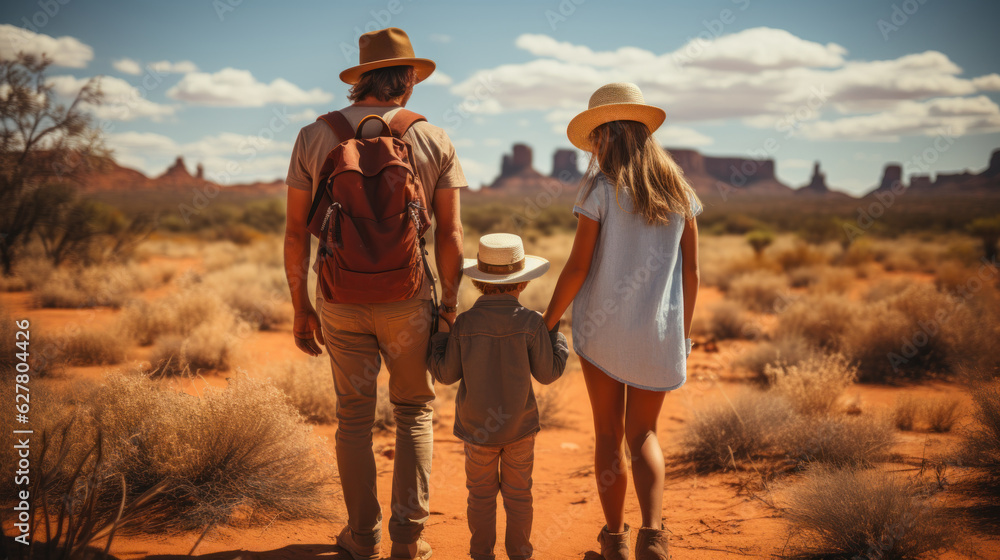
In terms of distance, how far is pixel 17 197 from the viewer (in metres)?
9.78

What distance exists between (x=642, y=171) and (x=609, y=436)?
118 centimetres

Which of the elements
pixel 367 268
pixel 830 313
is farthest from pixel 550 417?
pixel 830 313

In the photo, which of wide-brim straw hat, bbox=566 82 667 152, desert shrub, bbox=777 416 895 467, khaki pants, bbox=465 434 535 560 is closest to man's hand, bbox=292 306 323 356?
khaki pants, bbox=465 434 535 560

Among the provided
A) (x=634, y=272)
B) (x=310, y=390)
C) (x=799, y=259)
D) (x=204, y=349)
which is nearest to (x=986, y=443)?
(x=634, y=272)

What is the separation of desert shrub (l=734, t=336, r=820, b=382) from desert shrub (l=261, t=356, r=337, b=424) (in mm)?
4760

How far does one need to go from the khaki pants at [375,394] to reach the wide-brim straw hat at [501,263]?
0.91 ft

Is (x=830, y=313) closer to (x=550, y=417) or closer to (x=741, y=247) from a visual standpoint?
(x=550, y=417)

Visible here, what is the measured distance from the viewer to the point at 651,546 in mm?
2379

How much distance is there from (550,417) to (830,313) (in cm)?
490

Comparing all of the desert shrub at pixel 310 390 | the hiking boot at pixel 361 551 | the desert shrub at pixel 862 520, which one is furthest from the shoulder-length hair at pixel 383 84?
the desert shrub at pixel 310 390

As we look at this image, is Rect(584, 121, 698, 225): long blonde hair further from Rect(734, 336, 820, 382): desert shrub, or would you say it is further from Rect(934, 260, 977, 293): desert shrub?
Rect(934, 260, 977, 293): desert shrub

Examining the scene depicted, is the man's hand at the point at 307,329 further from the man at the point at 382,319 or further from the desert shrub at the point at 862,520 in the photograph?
the desert shrub at the point at 862,520

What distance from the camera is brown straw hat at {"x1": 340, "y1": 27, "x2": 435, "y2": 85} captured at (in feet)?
7.81

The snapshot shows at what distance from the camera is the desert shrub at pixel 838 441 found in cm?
370
